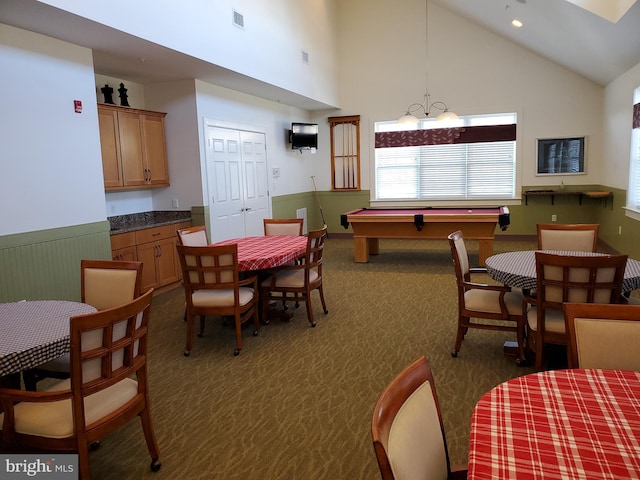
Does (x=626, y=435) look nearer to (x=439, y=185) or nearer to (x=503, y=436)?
(x=503, y=436)

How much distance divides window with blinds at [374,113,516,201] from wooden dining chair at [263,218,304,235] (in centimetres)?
495

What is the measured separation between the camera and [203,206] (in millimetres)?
6422

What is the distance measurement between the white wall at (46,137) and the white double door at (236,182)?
197 centimetres

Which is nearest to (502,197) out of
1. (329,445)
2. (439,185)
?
(439,185)

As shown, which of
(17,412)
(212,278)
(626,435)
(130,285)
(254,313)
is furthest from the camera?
(254,313)

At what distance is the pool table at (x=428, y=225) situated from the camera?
6367 millimetres

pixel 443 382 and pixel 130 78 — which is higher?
pixel 130 78

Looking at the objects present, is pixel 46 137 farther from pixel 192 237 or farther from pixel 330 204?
pixel 330 204

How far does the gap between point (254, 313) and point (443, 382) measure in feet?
5.88

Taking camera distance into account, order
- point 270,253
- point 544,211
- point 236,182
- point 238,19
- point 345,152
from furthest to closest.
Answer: point 345,152, point 544,211, point 236,182, point 238,19, point 270,253

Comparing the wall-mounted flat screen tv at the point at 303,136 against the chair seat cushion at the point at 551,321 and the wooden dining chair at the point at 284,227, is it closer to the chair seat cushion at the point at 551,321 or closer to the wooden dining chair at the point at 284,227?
the wooden dining chair at the point at 284,227

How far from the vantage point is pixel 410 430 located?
118 cm

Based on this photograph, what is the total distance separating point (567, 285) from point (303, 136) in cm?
695

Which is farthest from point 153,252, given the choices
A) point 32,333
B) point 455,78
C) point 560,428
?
point 455,78
